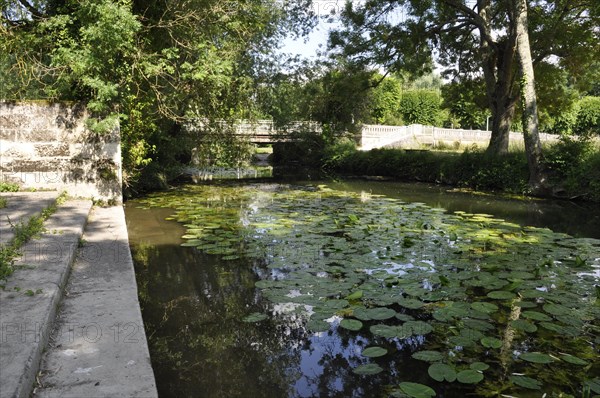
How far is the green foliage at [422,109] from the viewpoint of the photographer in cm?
4341

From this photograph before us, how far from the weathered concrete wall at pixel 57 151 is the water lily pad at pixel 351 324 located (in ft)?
21.0

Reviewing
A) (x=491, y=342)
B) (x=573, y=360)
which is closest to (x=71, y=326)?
(x=491, y=342)

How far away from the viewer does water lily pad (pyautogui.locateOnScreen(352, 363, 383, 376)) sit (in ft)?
9.06

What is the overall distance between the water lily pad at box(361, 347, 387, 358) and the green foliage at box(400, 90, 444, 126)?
42524 mm

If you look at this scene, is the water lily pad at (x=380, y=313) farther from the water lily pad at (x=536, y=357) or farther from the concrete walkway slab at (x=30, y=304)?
the concrete walkway slab at (x=30, y=304)

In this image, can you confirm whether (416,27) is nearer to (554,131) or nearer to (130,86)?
(130,86)

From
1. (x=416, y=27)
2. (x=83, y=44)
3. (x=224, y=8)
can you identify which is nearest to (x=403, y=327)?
(x=83, y=44)

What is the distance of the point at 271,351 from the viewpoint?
3.08 meters

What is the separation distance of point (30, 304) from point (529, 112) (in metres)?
13.8

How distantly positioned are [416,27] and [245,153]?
8410 mm

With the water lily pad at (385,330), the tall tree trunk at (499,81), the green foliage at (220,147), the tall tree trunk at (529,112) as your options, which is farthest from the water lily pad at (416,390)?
the tall tree trunk at (499,81)

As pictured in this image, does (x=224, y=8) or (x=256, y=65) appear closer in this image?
(x=224, y=8)

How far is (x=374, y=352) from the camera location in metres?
2.94

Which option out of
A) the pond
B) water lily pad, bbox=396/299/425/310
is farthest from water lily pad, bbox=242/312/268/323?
water lily pad, bbox=396/299/425/310
